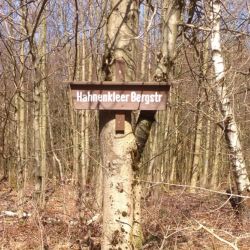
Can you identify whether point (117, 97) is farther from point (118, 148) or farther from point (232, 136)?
point (232, 136)

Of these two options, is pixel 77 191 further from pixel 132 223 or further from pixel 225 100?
pixel 225 100

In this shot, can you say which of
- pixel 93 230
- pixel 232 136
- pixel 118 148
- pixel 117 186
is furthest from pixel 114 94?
pixel 232 136

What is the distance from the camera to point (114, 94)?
365 cm

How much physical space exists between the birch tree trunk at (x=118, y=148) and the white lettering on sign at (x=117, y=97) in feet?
0.48

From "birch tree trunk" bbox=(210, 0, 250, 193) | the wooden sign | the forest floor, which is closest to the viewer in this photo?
the wooden sign

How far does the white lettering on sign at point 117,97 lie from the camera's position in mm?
3637

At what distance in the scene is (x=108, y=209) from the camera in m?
3.77

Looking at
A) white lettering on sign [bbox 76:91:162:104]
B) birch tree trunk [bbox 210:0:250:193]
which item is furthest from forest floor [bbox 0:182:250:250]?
white lettering on sign [bbox 76:91:162:104]

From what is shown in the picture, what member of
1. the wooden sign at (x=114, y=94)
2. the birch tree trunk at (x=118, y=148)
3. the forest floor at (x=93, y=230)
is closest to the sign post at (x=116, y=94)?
the wooden sign at (x=114, y=94)

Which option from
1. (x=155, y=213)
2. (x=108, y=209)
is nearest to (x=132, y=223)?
(x=108, y=209)

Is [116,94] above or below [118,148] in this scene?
above

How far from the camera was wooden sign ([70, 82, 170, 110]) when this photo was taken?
363 centimetres

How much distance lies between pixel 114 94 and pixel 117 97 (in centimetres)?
4

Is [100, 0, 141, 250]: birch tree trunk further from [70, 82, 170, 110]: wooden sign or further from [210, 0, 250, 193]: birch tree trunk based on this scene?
[210, 0, 250, 193]: birch tree trunk
